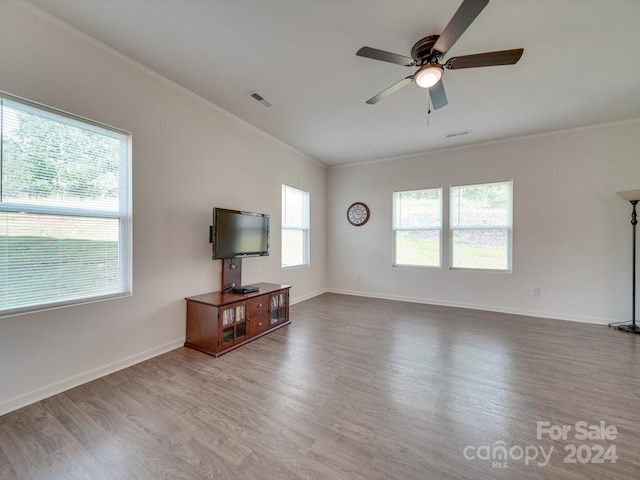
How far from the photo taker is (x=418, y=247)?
512 centimetres

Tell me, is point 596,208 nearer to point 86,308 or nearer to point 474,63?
point 474,63

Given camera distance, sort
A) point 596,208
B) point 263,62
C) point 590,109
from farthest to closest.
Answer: point 596,208 < point 590,109 < point 263,62

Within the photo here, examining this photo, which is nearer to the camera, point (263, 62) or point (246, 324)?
point (263, 62)

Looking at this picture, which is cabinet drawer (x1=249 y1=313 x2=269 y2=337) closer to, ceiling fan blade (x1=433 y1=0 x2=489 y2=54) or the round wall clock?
the round wall clock

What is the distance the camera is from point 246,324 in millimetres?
3080

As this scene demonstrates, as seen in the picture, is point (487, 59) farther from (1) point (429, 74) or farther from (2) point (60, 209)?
(2) point (60, 209)

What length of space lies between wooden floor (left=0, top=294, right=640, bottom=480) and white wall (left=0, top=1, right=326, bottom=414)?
0.26 metres

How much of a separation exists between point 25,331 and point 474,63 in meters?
3.92

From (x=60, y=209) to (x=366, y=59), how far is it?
2.92 metres

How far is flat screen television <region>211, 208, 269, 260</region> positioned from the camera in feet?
10.2

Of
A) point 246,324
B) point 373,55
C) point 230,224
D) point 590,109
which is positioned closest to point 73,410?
point 246,324

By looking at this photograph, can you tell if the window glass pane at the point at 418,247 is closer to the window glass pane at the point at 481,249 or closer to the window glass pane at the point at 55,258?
the window glass pane at the point at 481,249

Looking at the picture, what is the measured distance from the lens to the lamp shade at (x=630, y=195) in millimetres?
3331

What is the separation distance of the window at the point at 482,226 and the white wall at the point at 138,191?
356 centimetres
